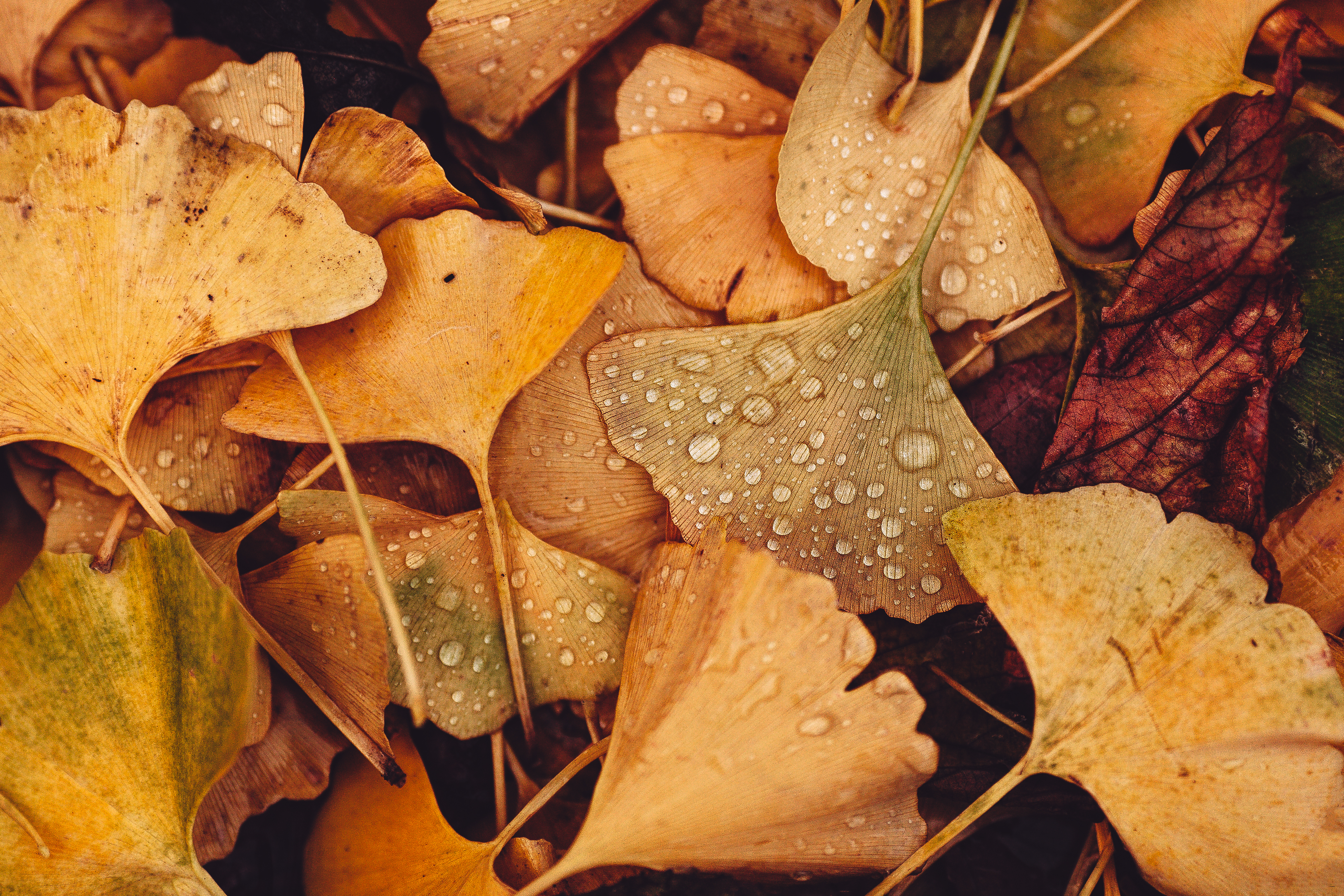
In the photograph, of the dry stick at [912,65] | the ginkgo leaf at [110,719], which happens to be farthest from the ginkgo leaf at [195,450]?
the dry stick at [912,65]

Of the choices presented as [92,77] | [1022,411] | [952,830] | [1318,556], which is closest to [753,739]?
[952,830]

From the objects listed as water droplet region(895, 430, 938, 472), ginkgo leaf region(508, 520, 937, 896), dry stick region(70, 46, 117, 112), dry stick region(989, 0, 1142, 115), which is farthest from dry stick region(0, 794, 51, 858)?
dry stick region(989, 0, 1142, 115)

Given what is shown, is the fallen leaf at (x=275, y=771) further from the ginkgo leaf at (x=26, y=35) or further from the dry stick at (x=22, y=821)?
the ginkgo leaf at (x=26, y=35)

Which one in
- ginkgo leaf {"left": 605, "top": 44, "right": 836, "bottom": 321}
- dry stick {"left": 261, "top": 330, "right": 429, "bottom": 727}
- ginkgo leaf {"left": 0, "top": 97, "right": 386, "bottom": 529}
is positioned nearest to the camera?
dry stick {"left": 261, "top": 330, "right": 429, "bottom": 727}

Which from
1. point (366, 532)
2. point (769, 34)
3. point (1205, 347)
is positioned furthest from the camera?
point (769, 34)

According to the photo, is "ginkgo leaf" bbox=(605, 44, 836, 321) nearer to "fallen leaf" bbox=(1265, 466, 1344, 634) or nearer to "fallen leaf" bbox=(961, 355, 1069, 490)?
"fallen leaf" bbox=(961, 355, 1069, 490)

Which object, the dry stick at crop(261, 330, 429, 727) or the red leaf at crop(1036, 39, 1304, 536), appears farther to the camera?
the red leaf at crop(1036, 39, 1304, 536)

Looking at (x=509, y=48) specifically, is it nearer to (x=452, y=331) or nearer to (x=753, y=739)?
(x=452, y=331)
